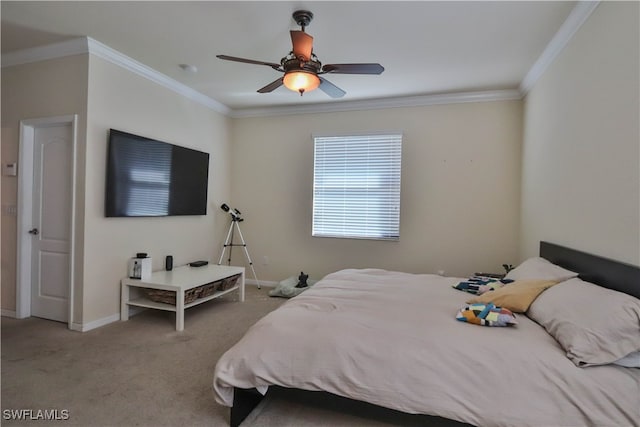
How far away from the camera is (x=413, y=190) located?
448 cm

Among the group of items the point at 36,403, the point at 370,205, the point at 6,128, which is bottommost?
the point at 36,403

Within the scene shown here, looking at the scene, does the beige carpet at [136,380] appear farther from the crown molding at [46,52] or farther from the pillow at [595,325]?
the crown molding at [46,52]


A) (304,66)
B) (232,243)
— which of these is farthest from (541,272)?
(232,243)

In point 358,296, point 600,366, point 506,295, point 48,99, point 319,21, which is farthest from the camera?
point 48,99

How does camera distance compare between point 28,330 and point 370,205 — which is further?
point 370,205

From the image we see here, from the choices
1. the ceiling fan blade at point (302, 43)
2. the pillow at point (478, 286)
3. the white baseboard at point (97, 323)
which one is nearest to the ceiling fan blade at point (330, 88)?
the ceiling fan blade at point (302, 43)

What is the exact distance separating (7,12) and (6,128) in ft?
4.45

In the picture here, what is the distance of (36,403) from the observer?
2.00 meters

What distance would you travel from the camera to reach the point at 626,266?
1.80m

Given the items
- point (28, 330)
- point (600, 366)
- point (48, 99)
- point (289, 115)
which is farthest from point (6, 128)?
point (600, 366)

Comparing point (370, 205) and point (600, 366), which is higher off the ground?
point (370, 205)

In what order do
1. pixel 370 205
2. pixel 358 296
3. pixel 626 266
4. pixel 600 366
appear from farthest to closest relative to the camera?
1. pixel 370 205
2. pixel 358 296
3. pixel 626 266
4. pixel 600 366

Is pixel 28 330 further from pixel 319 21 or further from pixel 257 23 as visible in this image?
pixel 319 21

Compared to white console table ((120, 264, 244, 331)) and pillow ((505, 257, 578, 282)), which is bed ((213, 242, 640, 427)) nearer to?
pillow ((505, 257, 578, 282))
